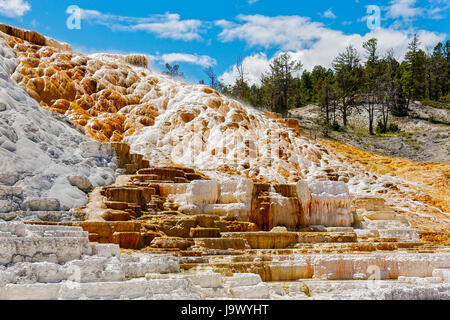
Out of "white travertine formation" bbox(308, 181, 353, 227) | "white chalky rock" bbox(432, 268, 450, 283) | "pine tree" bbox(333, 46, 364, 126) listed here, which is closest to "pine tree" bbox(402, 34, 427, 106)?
"pine tree" bbox(333, 46, 364, 126)

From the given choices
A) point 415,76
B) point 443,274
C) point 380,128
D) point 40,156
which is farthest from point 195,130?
point 415,76

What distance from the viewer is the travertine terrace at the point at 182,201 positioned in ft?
21.6

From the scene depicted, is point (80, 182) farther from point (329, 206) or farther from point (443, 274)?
point (443, 274)

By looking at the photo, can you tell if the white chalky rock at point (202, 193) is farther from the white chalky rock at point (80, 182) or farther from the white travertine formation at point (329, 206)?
the white travertine formation at point (329, 206)

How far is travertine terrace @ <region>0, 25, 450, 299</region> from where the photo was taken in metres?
6.60

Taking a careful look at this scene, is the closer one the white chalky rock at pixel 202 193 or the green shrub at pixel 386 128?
the white chalky rock at pixel 202 193

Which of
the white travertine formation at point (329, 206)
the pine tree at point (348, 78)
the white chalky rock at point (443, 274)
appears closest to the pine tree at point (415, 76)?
the pine tree at point (348, 78)

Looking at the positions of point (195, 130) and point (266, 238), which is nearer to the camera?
point (266, 238)

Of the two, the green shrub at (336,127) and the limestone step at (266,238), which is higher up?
the green shrub at (336,127)

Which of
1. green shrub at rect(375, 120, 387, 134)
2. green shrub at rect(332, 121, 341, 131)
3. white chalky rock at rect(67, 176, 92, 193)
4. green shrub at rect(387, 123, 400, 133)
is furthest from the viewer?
green shrub at rect(375, 120, 387, 134)

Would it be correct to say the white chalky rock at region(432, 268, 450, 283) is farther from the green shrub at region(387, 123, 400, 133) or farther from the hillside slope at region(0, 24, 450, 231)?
the green shrub at region(387, 123, 400, 133)

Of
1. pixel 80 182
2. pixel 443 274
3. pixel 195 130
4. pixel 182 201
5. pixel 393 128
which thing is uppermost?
pixel 393 128

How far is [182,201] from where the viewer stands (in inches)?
521

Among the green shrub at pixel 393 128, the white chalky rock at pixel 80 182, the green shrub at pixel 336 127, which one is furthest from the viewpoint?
the green shrub at pixel 393 128
